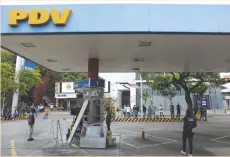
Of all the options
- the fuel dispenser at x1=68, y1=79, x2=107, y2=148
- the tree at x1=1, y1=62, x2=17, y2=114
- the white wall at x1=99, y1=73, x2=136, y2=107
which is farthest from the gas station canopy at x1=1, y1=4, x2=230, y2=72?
the white wall at x1=99, y1=73, x2=136, y2=107

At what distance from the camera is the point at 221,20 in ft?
32.0

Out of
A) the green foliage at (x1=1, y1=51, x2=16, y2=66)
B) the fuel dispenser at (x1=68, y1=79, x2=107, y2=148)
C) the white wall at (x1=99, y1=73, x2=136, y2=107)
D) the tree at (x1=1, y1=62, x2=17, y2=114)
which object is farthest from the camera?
the white wall at (x1=99, y1=73, x2=136, y2=107)

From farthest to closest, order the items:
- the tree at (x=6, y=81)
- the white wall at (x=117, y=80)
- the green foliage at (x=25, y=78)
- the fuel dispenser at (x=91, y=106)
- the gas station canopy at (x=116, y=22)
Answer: the white wall at (x=117, y=80) < the green foliage at (x=25, y=78) < the tree at (x=6, y=81) < the fuel dispenser at (x=91, y=106) < the gas station canopy at (x=116, y=22)

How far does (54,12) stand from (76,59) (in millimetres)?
6444

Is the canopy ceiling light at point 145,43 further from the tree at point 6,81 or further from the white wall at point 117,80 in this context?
the white wall at point 117,80

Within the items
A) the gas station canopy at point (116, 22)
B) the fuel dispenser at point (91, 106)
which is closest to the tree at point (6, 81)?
the fuel dispenser at point (91, 106)

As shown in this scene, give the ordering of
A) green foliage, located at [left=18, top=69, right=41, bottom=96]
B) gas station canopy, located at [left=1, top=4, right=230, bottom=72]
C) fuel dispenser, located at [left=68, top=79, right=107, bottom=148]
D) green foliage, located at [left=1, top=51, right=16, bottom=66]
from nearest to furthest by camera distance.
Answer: gas station canopy, located at [left=1, top=4, right=230, bottom=72]
fuel dispenser, located at [left=68, top=79, right=107, bottom=148]
green foliage, located at [left=18, top=69, right=41, bottom=96]
green foliage, located at [left=1, top=51, right=16, bottom=66]

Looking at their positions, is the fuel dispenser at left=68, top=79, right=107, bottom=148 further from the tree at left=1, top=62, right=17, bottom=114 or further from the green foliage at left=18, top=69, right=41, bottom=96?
the green foliage at left=18, top=69, right=41, bottom=96

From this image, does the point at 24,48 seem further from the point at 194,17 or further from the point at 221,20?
the point at 221,20

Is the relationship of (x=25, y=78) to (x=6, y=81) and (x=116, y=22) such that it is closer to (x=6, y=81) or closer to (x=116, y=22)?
(x=6, y=81)

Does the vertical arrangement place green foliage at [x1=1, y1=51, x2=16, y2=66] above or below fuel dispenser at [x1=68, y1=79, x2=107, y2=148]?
above

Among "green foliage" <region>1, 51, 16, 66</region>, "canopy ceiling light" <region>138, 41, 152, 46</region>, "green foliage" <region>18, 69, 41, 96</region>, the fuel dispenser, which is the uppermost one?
"green foliage" <region>1, 51, 16, 66</region>

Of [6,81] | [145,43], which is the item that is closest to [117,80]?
[6,81]

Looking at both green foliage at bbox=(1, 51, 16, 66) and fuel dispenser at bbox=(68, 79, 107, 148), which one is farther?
green foliage at bbox=(1, 51, 16, 66)
